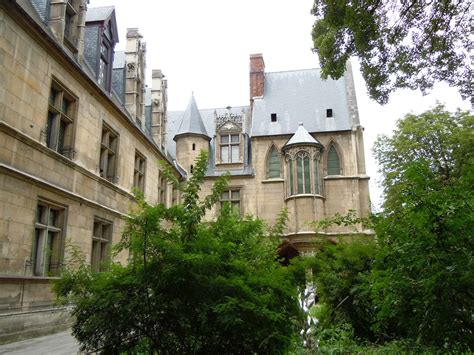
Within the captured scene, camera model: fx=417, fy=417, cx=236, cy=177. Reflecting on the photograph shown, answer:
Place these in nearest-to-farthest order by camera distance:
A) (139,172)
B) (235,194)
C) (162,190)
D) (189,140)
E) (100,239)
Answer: (100,239) → (139,172) → (162,190) → (235,194) → (189,140)

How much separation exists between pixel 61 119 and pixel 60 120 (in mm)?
127

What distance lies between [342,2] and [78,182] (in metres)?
7.76

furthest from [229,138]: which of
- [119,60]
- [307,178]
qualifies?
[119,60]

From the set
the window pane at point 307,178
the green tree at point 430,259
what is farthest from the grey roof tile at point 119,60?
the green tree at point 430,259

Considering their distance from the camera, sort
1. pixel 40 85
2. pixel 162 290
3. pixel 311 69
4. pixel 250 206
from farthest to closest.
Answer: pixel 311 69, pixel 250 206, pixel 40 85, pixel 162 290

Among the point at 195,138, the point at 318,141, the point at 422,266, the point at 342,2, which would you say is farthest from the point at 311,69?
the point at 422,266

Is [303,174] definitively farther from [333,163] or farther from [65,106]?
[65,106]

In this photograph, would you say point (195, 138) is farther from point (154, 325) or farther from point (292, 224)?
point (154, 325)

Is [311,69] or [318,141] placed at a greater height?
[311,69]

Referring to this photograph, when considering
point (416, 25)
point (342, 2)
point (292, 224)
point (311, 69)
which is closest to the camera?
point (342, 2)

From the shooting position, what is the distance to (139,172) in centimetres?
1597

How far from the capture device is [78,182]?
11.0 metres

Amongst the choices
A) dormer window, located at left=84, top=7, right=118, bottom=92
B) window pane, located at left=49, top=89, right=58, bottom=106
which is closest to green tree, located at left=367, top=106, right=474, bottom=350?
window pane, located at left=49, top=89, right=58, bottom=106

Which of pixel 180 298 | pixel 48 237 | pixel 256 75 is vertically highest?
pixel 256 75
